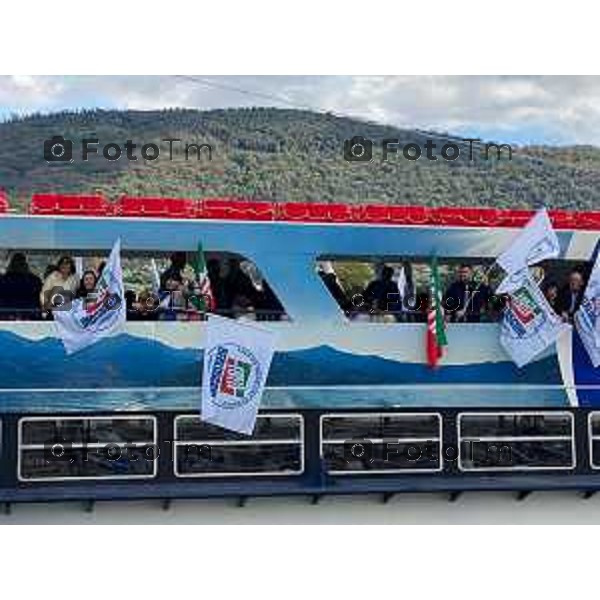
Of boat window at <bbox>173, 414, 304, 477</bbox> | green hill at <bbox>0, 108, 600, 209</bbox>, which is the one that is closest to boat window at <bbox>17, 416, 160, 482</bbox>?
boat window at <bbox>173, 414, 304, 477</bbox>

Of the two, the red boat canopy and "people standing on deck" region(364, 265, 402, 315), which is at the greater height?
the red boat canopy

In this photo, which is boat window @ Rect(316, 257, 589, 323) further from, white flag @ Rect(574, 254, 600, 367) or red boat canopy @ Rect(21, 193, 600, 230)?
red boat canopy @ Rect(21, 193, 600, 230)

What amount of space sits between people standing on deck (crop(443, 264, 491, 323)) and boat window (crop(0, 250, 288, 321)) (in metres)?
1.08

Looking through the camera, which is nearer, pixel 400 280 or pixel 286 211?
pixel 286 211

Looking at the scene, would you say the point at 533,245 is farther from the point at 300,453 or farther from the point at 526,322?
the point at 300,453

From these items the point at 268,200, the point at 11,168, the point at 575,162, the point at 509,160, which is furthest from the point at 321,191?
the point at 575,162

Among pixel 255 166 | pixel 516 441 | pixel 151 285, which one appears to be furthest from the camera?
pixel 255 166

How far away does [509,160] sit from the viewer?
796 centimetres

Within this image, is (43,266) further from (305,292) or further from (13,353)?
(305,292)

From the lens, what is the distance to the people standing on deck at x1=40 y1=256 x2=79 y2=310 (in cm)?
644

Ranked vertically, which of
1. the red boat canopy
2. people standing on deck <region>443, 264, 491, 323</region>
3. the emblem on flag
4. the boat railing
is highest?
the red boat canopy

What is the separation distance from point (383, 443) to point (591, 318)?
5.12ft

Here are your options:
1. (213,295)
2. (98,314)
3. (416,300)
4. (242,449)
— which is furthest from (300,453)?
(98,314)

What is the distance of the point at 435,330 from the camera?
669 cm
